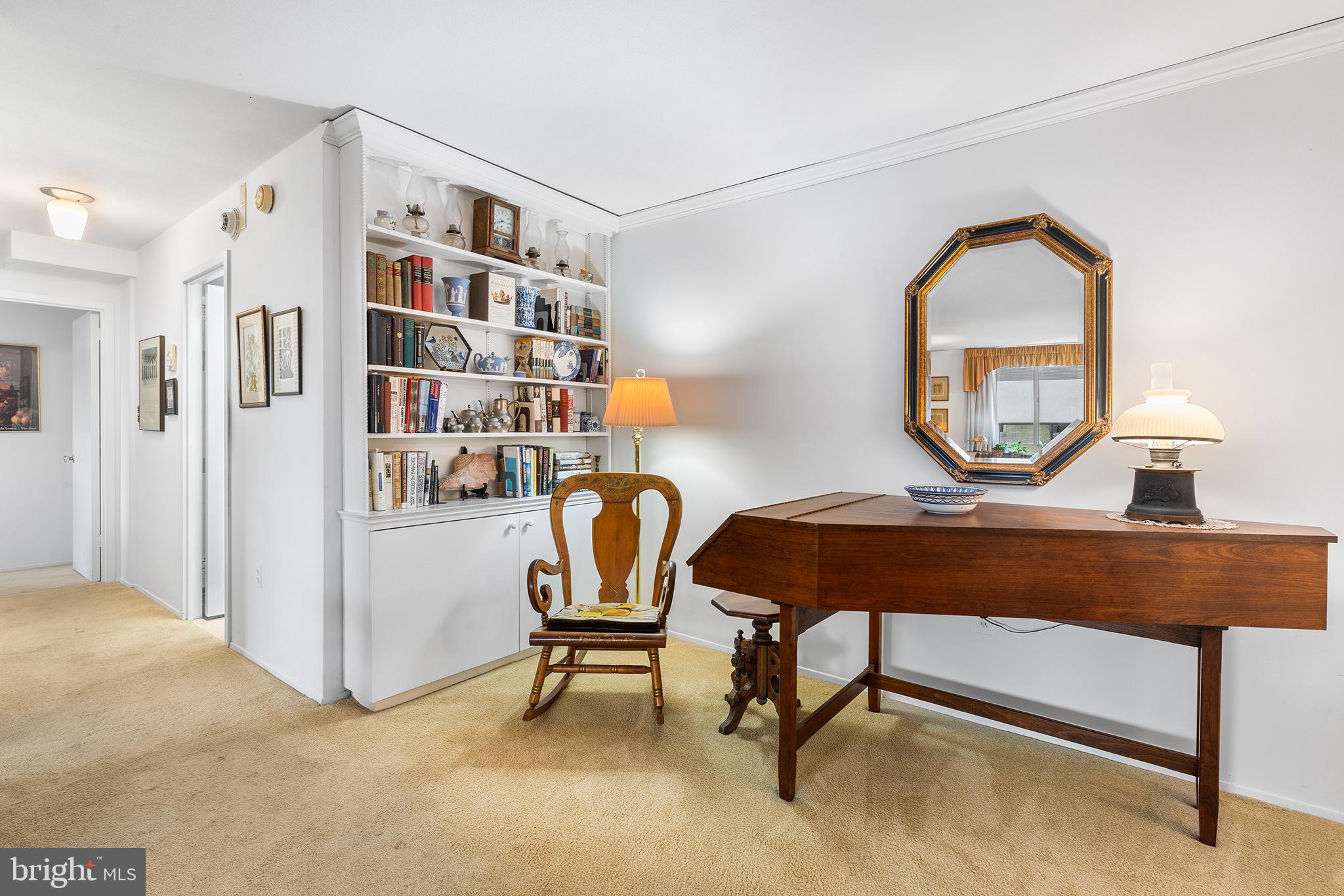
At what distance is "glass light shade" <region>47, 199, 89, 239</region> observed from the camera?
336 centimetres

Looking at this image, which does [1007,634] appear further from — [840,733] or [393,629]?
[393,629]

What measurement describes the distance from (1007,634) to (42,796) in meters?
3.50

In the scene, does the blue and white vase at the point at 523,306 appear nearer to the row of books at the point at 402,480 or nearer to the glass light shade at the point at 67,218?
the row of books at the point at 402,480

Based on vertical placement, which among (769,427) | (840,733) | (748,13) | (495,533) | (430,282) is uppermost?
(748,13)

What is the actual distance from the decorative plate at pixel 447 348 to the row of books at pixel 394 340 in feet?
0.25

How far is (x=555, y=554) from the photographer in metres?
3.52

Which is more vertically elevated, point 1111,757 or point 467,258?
point 467,258

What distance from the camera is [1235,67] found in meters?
2.15

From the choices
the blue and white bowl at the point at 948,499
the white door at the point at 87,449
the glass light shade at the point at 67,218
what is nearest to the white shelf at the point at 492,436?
the blue and white bowl at the point at 948,499

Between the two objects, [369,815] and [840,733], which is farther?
[840,733]

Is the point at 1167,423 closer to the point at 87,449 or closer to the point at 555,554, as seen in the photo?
the point at 555,554

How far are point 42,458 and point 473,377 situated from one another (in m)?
4.96

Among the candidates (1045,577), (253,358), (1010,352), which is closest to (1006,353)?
(1010,352)

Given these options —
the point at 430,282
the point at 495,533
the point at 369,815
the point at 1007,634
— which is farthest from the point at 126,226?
the point at 1007,634
